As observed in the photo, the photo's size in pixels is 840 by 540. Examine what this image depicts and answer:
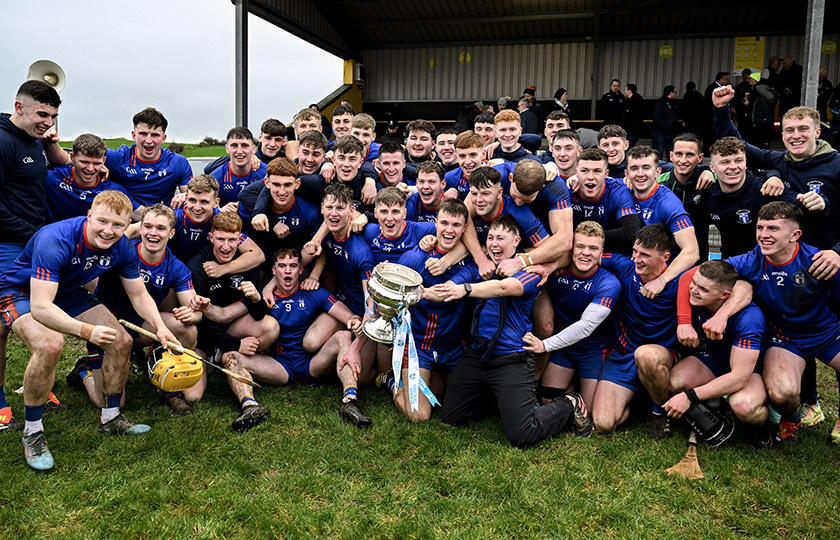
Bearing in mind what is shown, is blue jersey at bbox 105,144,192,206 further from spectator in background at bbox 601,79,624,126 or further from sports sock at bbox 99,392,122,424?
spectator in background at bbox 601,79,624,126

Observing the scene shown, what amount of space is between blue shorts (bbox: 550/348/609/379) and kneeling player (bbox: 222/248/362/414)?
185 centimetres

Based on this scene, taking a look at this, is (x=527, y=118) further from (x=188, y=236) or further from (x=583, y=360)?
(x=188, y=236)

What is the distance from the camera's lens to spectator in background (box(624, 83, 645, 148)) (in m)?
15.7

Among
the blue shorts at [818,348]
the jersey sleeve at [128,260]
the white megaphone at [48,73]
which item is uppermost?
the white megaphone at [48,73]

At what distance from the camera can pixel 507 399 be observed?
470 cm

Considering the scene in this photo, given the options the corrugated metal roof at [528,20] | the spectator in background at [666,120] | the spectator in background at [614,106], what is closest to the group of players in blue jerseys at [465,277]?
the spectator in background at [666,120]

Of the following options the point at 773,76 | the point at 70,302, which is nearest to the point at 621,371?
the point at 70,302

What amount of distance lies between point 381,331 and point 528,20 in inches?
650

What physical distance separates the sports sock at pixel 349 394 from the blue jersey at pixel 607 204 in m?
2.61

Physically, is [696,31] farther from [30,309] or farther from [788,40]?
[30,309]

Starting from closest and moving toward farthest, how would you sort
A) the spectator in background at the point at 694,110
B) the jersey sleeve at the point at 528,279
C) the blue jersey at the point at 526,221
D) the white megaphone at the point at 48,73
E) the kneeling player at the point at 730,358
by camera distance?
1. the kneeling player at the point at 730,358
2. the jersey sleeve at the point at 528,279
3. the blue jersey at the point at 526,221
4. the white megaphone at the point at 48,73
5. the spectator in background at the point at 694,110

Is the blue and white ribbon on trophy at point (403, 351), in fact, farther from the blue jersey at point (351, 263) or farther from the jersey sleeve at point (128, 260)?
the jersey sleeve at point (128, 260)

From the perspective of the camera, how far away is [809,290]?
15.0 feet

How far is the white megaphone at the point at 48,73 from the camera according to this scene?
33.2ft
